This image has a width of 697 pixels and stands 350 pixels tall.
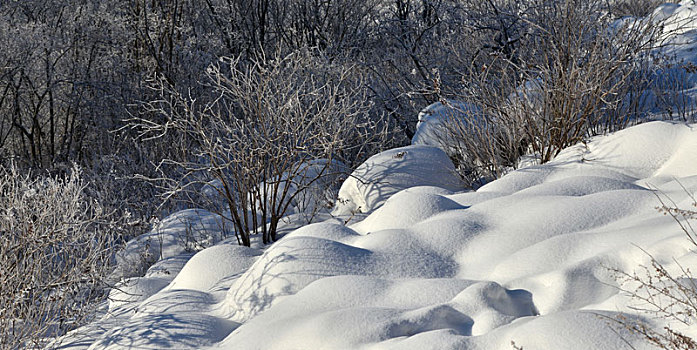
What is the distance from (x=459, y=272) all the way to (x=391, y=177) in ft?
7.55

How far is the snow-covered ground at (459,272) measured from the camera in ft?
8.92

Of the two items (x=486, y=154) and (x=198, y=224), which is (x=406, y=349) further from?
(x=198, y=224)

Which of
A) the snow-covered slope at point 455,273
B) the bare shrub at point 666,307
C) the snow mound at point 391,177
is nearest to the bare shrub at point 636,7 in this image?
the snow mound at point 391,177

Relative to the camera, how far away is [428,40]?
1109 centimetres

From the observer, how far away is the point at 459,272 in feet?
11.2

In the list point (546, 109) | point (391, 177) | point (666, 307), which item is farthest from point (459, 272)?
point (546, 109)

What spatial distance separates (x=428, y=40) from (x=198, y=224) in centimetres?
627

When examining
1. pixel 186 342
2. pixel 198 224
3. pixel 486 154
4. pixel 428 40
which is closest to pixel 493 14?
pixel 428 40

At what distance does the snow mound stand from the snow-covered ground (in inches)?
29.9

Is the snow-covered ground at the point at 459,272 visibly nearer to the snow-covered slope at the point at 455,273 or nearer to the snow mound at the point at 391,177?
the snow-covered slope at the point at 455,273

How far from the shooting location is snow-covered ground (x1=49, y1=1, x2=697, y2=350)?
272 cm

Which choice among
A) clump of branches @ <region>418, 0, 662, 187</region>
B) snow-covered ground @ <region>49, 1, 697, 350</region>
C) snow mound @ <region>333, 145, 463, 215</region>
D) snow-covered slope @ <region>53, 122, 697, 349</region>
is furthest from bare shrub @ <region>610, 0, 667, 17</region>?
snow-covered slope @ <region>53, 122, 697, 349</region>

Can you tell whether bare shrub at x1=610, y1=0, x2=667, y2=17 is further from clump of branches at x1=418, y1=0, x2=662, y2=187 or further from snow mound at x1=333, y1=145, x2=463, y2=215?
snow mound at x1=333, y1=145, x2=463, y2=215

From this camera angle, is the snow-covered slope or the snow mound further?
the snow mound
